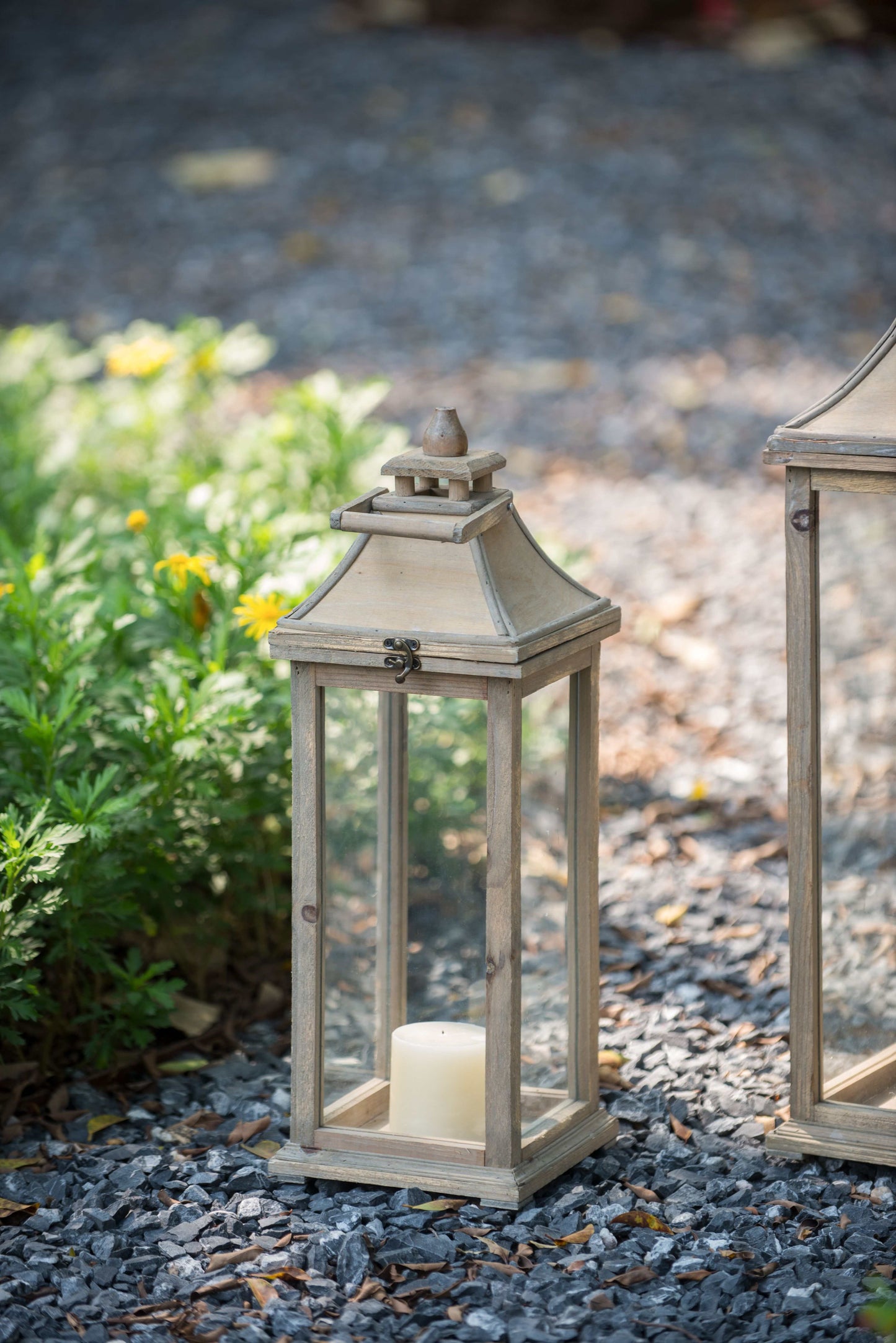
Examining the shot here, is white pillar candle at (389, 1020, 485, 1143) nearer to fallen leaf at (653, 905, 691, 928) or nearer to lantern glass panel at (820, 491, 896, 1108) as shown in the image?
lantern glass panel at (820, 491, 896, 1108)

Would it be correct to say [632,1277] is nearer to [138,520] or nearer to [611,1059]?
[611,1059]

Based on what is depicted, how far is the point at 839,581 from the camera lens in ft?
8.59

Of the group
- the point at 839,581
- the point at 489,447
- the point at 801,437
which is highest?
the point at 489,447

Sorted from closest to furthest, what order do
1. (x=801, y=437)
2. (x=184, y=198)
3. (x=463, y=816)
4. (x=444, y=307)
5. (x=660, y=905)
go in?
(x=801, y=437), (x=463, y=816), (x=660, y=905), (x=444, y=307), (x=184, y=198)

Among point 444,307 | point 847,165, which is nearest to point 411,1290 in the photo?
point 444,307

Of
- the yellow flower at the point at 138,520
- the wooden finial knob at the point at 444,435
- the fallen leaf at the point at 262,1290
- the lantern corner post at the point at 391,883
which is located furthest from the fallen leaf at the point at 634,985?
the yellow flower at the point at 138,520

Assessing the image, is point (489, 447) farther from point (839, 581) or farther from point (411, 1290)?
point (411, 1290)

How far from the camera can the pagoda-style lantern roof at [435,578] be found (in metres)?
2.04

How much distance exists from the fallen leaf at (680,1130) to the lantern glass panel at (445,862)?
0.33m

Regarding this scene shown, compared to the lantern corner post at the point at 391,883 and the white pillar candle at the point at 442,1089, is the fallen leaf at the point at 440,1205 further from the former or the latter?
the lantern corner post at the point at 391,883

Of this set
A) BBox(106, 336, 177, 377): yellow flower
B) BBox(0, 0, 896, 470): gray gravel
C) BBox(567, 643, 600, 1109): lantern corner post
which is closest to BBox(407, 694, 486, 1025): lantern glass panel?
BBox(567, 643, 600, 1109): lantern corner post

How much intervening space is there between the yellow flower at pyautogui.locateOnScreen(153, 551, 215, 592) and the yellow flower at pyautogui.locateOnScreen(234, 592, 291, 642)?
0.13m

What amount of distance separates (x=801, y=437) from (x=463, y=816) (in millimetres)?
800

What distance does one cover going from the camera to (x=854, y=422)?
83.8 inches
